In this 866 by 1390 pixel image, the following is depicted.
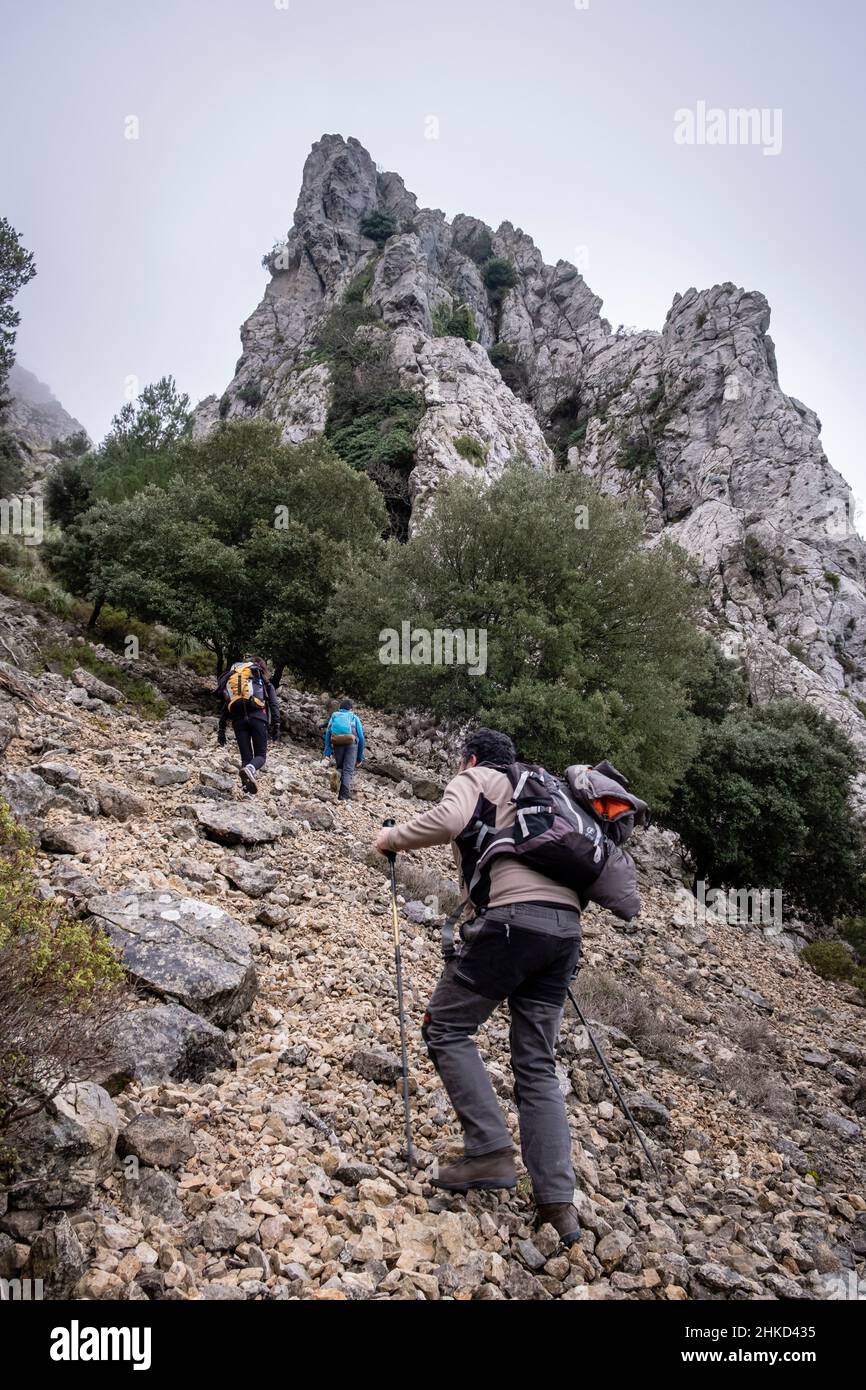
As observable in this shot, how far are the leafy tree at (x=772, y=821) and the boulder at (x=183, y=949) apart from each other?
1497 cm

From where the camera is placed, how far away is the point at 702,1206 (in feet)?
13.6


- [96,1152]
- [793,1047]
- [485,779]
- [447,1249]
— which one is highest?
[485,779]

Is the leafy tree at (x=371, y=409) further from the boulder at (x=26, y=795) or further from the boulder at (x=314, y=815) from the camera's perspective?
the boulder at (x=26, y=795)

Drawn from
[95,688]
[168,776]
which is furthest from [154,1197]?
[95,688]

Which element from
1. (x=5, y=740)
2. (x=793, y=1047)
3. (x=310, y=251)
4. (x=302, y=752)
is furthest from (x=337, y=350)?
(x=793, y=1047)

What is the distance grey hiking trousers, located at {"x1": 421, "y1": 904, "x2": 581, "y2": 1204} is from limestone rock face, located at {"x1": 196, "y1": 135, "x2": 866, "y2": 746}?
107 feet

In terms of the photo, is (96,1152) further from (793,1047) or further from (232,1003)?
(793,1047)

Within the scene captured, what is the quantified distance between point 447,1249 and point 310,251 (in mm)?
80959

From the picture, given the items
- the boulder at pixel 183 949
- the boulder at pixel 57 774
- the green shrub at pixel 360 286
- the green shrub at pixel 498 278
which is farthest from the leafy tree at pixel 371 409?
the boulder at pixel 183 949

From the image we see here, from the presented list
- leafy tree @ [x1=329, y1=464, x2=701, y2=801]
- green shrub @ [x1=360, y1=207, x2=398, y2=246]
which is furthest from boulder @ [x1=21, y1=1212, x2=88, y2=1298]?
green shrub @ [x1=360, y1=207, x2=398, y2=246]

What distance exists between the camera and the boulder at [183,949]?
14.1 feet

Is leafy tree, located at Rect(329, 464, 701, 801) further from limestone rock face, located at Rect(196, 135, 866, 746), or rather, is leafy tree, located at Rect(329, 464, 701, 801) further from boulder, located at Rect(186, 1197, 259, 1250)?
limestone rock face, located at Rect(196, 135, 866, 746)

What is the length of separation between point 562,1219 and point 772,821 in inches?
676

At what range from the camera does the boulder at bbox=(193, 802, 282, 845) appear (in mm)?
7395
